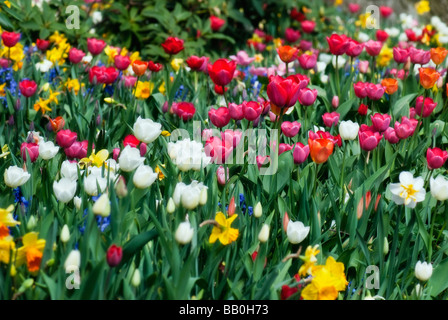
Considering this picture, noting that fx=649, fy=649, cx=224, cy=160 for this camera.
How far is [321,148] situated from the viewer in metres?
1.97

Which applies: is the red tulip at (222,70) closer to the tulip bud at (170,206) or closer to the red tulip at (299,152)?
the red tulip at (299,152)

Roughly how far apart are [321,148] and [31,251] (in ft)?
2.95

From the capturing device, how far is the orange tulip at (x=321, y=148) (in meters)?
1.97

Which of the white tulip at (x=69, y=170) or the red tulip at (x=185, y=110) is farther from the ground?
the white tulip at (x=69, y=170)

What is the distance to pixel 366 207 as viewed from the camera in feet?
6.55

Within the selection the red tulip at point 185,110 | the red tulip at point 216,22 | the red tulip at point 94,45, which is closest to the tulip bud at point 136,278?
the red tulip at point 185,110

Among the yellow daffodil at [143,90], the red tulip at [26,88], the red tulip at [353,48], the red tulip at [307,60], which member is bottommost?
the yellow daffodil at [143,90]

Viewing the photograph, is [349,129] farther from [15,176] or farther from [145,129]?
[15,176]

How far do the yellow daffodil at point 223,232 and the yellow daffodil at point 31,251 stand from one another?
0.43 meters

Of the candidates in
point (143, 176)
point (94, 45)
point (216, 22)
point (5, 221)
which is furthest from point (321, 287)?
point (216, 22)

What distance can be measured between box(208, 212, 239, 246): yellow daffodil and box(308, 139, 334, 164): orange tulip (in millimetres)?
442

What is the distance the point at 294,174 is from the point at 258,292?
851mm

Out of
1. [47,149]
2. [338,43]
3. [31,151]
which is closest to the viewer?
[47,149]
